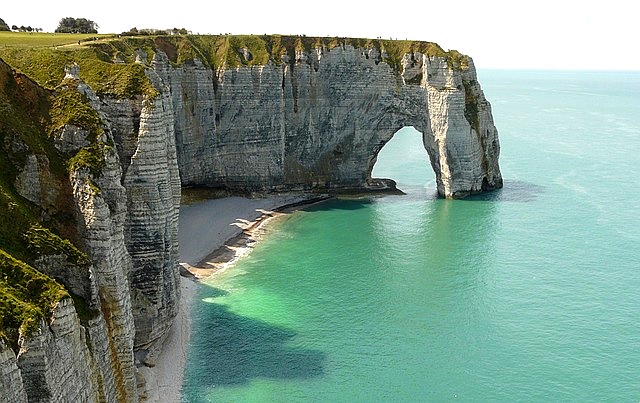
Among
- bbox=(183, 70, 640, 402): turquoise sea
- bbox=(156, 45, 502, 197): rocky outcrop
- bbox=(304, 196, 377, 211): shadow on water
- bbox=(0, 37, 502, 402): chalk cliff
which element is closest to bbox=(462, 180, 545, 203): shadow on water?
bbox=(183, 70, 640, 402): turquoise sea

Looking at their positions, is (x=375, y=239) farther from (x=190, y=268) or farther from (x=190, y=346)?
(x=190, y=346)

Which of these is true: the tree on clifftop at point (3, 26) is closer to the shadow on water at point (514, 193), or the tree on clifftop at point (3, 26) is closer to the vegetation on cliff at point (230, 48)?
the vegetation on cliff at point (230, 48)

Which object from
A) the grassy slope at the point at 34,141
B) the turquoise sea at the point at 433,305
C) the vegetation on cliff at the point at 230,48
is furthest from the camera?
the vegetation on cliff at the point at 230,48

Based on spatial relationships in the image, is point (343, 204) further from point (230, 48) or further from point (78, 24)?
point (78, 24)

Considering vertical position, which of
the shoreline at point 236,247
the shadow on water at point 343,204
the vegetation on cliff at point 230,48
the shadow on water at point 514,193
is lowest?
the shoreline at point 236,247

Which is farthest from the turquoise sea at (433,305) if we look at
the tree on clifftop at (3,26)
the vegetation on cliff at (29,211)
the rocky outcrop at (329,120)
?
the tree on clifftop at (3,26)

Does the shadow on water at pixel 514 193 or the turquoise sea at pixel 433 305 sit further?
the shadow on water at pixel 514 193

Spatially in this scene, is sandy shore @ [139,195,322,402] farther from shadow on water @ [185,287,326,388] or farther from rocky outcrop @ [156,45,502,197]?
rocky outcrop @ [156,45,502,197]
